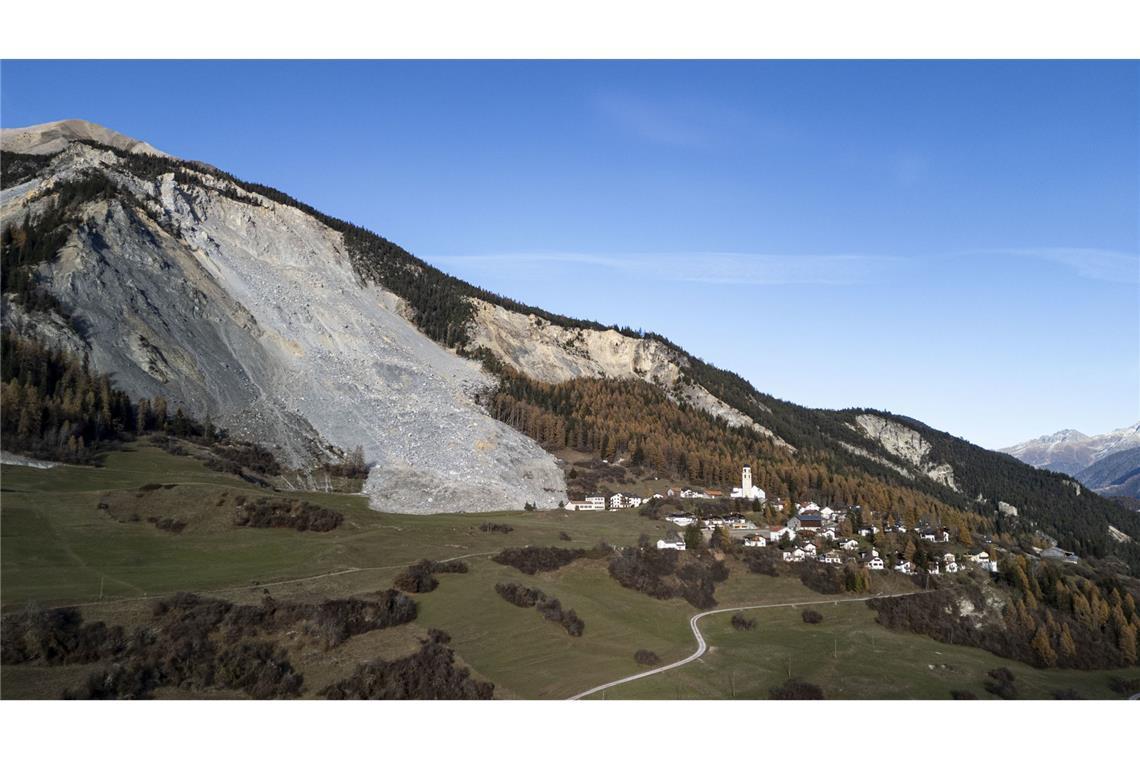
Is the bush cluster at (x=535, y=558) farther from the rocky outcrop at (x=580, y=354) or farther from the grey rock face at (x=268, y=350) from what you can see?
the rocky outcrop at (x=580, y=354)

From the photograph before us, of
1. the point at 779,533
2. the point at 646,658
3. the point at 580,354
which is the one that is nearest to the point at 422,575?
the point at 646,658

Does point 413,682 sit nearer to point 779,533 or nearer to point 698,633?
point 698,633

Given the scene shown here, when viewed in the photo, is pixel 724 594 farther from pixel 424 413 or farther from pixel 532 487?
pixel 424 413

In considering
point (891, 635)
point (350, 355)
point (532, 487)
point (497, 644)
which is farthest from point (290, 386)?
point (891, 635)

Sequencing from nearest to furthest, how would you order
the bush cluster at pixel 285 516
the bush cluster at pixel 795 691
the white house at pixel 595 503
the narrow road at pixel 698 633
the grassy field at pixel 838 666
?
the narrow road at pixel 698 633
the bush cluster at pixel 795 691
the grassy field at pixel 838 666
the bush cluster at pixel 285 516
the white house at pixel 595 503

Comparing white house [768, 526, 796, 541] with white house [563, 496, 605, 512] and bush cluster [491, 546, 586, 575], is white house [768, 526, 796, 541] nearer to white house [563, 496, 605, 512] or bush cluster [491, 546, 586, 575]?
white house [563, 496, 605, 512]

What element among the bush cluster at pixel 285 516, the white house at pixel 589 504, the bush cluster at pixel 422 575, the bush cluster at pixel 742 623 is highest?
the bush cluster at pixel 285 516

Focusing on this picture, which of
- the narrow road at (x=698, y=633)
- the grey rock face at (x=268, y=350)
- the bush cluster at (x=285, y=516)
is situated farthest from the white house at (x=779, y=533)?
the bush cluster at (x=285, y=516)

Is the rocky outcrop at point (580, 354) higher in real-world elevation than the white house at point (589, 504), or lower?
higher
